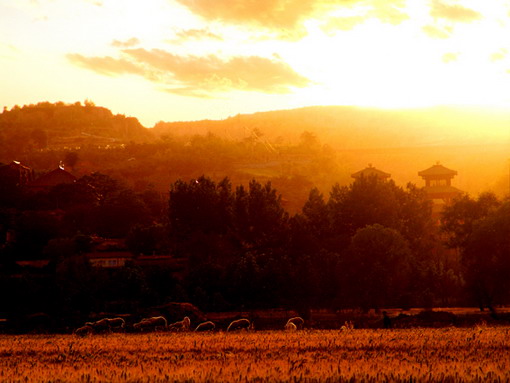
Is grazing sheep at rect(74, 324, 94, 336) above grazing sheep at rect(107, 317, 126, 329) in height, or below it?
above

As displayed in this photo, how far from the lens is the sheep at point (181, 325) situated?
43.3 metres

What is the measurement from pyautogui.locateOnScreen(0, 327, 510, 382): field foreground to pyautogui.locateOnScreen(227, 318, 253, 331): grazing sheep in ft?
20.9

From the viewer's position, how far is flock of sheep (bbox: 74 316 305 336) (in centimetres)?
4303

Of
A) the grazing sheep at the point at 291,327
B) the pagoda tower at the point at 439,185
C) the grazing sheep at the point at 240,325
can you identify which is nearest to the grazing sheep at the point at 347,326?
the grazing sheep at the point at 291,327

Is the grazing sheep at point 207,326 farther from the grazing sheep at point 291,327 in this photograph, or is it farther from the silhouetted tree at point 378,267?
the silhouetted tree at point 378,267

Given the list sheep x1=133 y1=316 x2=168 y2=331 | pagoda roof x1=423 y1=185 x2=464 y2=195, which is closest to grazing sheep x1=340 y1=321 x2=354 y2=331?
sheep x1=133 y1=316 x2=168 y2=331

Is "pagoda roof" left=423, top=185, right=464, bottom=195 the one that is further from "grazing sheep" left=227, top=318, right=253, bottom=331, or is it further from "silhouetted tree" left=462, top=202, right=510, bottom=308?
"grazing sheep" left=227, top=318, right=253, bottom=331

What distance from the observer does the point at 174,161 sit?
140m

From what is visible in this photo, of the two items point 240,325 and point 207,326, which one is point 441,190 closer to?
point 240,325

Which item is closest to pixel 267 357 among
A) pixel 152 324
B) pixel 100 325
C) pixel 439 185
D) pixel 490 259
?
pixel 152 324

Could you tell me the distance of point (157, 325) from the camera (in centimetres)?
4534

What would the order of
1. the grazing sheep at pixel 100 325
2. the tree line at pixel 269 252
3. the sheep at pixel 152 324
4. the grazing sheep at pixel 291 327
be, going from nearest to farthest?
the grazing sheep at pixel 291 327 < the sheep at pixel 152 324 < the grazing sheep at pixel 100 325 < the tree line at pixel 269 252

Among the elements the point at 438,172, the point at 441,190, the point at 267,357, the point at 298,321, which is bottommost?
the point at 298,321

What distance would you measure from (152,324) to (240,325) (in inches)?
187
